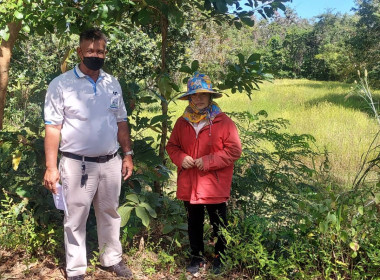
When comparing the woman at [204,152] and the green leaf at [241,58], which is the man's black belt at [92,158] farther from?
the green leaf at [241,58]

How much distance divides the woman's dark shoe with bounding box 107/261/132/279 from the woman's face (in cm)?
129

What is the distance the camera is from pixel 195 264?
9.73ft

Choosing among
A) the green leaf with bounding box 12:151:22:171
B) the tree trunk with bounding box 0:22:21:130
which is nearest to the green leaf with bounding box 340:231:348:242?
the green leaf with bounding box 12:151:22:171

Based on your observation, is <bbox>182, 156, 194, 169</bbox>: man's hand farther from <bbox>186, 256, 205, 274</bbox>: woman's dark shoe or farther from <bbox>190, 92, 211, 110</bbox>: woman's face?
<bbox>186, 256, 205, 274</bbox>: woman's dark shoe

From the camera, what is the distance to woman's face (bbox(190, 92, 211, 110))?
275 cm

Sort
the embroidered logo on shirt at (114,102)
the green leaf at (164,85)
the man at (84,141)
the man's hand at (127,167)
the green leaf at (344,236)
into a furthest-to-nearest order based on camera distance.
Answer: the green leaf at (164,85)
the man's hand at (127,167)
the embroidered logo on shirt at (114,102)
the man at (84,141)
the green leaf at (344,236)

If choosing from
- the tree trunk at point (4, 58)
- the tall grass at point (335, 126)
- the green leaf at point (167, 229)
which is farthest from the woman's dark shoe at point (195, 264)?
the tree trunk at point (4, 58)

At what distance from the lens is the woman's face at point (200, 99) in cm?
275

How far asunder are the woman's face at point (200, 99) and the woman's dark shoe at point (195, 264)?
116cm

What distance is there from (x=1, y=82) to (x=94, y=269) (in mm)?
1876

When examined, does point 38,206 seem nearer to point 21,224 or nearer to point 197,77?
point 21,224

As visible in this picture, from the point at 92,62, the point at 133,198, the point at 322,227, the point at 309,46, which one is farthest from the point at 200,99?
the point at 309,46

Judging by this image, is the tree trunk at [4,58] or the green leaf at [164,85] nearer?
the green leaf at [164,85]

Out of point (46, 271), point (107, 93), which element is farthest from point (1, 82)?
point (46, 271)
